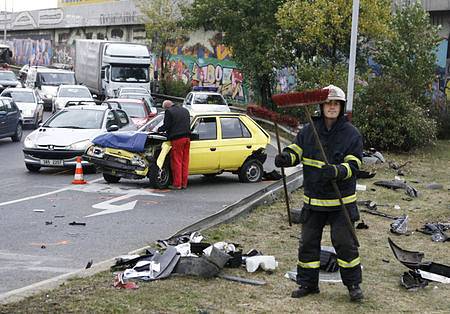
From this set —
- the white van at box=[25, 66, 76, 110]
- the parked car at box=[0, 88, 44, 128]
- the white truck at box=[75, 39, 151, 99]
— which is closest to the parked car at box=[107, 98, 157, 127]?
the parked car at box=[0, 88, 44, 128]

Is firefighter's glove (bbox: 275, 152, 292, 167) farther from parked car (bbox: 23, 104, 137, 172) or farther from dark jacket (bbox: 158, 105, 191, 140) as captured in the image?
parked car (bbox: 23, 104, 137, 172)

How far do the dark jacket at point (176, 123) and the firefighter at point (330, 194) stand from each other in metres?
7.85

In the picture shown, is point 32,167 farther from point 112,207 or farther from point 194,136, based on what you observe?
point 112,207

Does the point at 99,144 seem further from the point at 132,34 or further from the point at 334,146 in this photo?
the point at 132,34

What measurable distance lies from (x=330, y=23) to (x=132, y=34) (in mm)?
34009

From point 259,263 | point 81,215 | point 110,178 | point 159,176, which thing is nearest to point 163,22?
Answer: point 110,178

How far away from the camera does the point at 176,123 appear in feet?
48.8

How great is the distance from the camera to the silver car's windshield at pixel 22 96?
29766 mm

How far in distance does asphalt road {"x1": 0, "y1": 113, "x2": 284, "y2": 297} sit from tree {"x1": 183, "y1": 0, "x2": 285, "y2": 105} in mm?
15927

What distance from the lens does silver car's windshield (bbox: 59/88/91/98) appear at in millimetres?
33812

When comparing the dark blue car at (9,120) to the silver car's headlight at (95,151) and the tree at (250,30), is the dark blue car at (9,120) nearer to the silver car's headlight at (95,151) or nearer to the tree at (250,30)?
the silver car's headlight at (95,151)

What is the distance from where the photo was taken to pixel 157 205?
1321 cm

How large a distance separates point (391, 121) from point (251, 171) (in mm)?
8335

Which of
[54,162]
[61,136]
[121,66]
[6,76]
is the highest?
[121,66]
